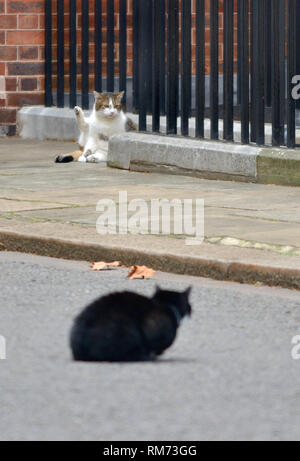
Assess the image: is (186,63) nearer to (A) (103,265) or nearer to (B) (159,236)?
(B) (159,236)

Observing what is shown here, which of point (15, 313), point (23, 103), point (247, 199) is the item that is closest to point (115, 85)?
point (23, 103)

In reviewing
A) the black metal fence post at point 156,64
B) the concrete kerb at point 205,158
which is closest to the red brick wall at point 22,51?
the concrete kerb at point 205,158

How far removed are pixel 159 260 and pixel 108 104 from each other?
245 inches

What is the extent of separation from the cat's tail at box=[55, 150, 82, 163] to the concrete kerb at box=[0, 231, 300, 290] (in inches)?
189

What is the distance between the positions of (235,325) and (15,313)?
3.69ft

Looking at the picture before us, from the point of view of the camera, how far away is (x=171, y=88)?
485 inches

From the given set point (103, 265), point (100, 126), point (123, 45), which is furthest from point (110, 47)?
point (103, 265)

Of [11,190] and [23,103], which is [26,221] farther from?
[23,103]

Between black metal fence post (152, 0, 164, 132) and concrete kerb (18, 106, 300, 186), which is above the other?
black metal fence post (152, 0, 164, 132)

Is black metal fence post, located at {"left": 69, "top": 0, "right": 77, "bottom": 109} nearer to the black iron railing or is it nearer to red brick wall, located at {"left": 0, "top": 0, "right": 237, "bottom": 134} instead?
the black iron railing

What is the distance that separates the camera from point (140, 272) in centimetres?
708

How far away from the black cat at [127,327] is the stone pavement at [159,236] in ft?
6.09

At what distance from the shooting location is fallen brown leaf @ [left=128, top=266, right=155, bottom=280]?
7.00 metres

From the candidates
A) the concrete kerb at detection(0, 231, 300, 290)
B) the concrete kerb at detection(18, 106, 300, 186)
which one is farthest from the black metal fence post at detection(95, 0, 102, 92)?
the concrete kerb at detection(0, 231, 300, 290)
